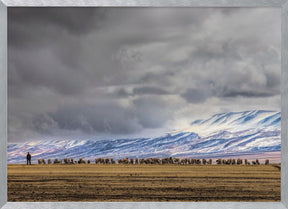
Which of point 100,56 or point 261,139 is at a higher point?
point 100,56

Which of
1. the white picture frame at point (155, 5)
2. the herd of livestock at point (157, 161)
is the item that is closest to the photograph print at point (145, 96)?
the herd of livestock at point (157, 161)

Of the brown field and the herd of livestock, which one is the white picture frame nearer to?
the brown field

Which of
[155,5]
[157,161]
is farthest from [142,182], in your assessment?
[155,5]

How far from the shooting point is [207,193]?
461cm

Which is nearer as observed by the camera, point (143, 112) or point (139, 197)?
point (139, 197)

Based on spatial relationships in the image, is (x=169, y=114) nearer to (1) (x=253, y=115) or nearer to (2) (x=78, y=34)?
(1) (x=253, y=115)

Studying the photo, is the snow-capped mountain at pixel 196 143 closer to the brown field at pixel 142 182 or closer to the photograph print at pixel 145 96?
the photograph print at pixel 145 96

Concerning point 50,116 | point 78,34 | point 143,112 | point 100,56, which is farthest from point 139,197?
point 78,34

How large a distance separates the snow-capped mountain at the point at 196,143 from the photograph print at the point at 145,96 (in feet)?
0.05

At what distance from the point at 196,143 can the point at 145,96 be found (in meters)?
1.03

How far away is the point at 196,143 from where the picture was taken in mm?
4922

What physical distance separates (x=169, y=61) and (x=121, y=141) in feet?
4.56

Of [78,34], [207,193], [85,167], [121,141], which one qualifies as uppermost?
→ [78,34]

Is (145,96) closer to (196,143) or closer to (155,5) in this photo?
(196,143)
